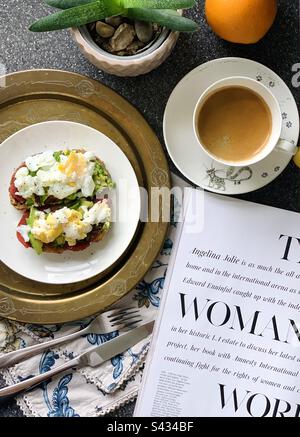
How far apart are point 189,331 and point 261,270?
0.14 m

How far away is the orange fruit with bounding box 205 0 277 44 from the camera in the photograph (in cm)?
74

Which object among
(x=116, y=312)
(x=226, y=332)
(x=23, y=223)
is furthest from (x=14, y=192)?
(x=226, y=332)

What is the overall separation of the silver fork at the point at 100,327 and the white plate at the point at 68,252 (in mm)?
76

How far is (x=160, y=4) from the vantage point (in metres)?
0.71

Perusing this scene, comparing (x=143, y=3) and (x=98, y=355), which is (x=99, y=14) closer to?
(x=143, y=3)

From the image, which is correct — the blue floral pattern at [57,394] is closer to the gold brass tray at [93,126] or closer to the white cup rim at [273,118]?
the gold brass tray at [93,126]

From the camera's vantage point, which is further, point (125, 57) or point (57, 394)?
point (57, 394)

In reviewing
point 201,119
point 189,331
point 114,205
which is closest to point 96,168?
point 114,205

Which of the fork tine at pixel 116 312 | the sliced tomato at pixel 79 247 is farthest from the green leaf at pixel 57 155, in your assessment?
the fork tine at pixel 116 312

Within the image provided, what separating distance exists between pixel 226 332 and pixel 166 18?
44cm

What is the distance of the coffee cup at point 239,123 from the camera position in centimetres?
79

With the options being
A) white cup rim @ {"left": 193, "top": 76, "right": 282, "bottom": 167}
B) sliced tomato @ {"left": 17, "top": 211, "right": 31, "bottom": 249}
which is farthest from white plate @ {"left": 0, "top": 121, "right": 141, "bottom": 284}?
white cup rim @ {"left": 193, "top": 76, "right": 282, "bottom": 167}

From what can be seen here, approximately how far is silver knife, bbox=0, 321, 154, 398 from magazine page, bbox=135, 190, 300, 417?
0.09ft

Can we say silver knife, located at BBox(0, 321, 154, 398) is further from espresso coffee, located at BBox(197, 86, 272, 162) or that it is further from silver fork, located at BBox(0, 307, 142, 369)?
espresso coffee, located at BBox(197, 86, 272, 162)
